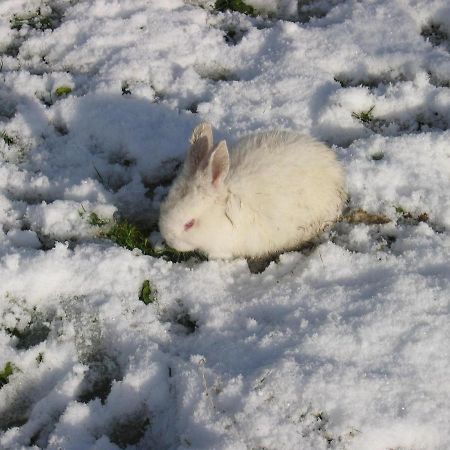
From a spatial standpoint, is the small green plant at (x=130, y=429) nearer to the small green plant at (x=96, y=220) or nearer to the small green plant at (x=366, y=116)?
the small green plant at (x=96, y=220)

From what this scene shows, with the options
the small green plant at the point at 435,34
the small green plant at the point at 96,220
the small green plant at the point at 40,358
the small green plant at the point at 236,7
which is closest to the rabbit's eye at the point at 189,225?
the small green plant at the point at 96,220

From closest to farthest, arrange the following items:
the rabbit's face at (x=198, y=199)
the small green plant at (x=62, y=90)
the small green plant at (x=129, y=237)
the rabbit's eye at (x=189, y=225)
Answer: the rabbit's face at (x=198, y=199) < the rabbit's eye at (x=189, y=225) < the small green plant at (x=129, y=237) < the small green plant at (x=62, y=90)

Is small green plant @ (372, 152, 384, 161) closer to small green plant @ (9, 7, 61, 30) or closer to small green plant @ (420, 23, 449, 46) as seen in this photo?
small green plant @ (420, 23, 449, 46)

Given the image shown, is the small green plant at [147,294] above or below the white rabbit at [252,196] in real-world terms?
below

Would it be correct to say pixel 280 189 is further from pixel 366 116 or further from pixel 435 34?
pixel 435 34

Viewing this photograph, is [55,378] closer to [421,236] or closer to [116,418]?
[116,418]

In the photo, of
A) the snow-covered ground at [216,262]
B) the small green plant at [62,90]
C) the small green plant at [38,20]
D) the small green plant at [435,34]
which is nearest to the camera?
the snow-covered ground at [216,262]

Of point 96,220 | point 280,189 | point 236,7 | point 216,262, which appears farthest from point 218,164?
point 236,7
